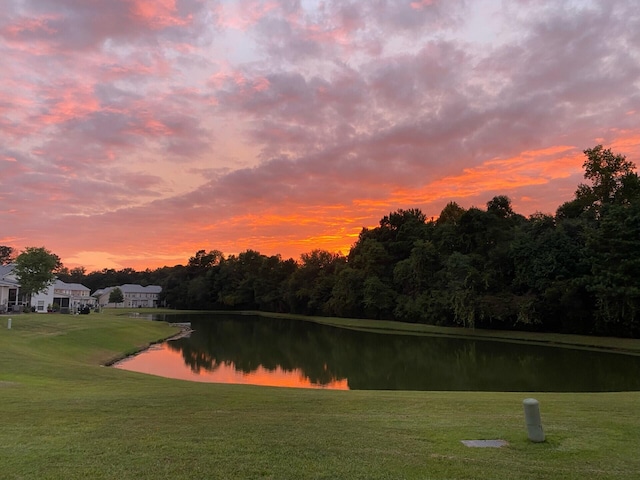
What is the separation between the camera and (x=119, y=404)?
9.19 metres

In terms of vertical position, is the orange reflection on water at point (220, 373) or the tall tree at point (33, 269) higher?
the tall tree at point (33, 269)

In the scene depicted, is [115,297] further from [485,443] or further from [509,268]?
[485,443]

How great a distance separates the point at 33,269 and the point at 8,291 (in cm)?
738

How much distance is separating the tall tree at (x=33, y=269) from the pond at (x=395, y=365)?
611 inches

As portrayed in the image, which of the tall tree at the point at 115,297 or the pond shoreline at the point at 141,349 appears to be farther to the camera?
the tall tree at the point at 115,297

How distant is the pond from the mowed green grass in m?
10.00

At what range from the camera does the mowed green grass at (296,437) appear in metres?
5.29

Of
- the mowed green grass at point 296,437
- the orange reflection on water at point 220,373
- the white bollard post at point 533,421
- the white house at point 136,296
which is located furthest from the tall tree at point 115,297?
the white bollard post at point 533,421

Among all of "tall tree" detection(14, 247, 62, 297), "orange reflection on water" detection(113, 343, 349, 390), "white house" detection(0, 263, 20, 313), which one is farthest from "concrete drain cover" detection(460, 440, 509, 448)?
"tall tree" detection(14, 247, 62, 297)

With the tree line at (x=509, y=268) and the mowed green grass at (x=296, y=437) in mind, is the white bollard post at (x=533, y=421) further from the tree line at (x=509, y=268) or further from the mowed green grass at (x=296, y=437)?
the tree line at (x=509, y=268)

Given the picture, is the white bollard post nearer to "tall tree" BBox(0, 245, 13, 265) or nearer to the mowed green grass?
the mowed green grass

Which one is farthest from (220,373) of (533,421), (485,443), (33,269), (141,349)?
(33,269)

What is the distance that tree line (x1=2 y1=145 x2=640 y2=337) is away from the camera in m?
35.7

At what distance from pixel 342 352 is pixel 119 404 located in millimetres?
25278
